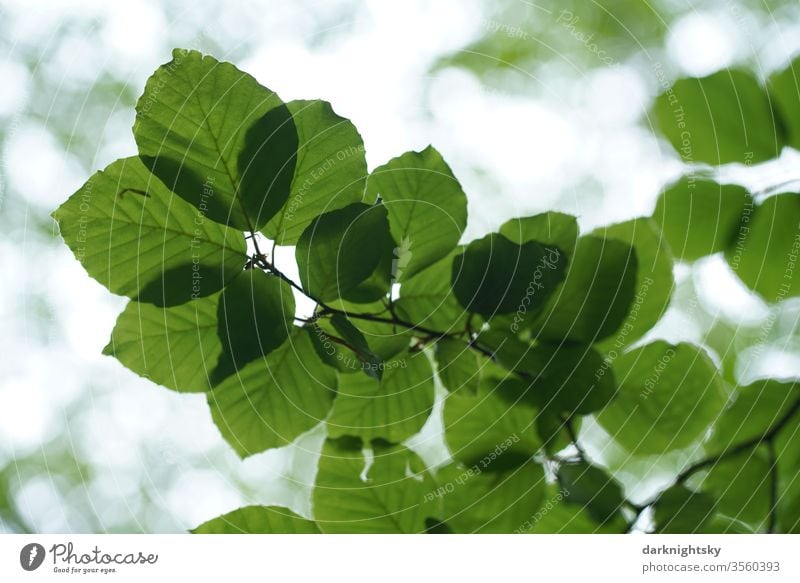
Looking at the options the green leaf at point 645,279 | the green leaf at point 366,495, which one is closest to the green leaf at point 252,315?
the green leaf at point 366,495

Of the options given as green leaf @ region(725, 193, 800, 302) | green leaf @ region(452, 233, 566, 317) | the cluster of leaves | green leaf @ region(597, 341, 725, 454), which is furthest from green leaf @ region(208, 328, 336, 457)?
green leaf @ region(725, 193, 800, 302)

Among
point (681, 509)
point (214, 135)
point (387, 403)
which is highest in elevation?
point (214, 135)

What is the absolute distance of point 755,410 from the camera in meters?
0.51

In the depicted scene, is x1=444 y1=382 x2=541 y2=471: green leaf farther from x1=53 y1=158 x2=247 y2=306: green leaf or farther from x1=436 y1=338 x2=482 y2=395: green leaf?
x1=53 y1=158 x2=247 y2=306: green leaf

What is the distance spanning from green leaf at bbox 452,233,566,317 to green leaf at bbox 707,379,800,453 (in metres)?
0.19

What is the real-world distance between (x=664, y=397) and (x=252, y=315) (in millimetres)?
319

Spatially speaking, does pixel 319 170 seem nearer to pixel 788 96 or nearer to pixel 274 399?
Result: pixel 274 399

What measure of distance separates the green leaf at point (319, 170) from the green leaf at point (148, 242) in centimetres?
3

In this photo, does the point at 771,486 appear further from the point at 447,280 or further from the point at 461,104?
the point at 461,104

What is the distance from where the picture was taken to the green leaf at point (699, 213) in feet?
1.64

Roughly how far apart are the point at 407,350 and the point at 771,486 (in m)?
0.31

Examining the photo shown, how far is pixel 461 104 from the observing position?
25.3 inches

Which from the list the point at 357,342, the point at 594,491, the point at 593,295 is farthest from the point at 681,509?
the point at 357,342
